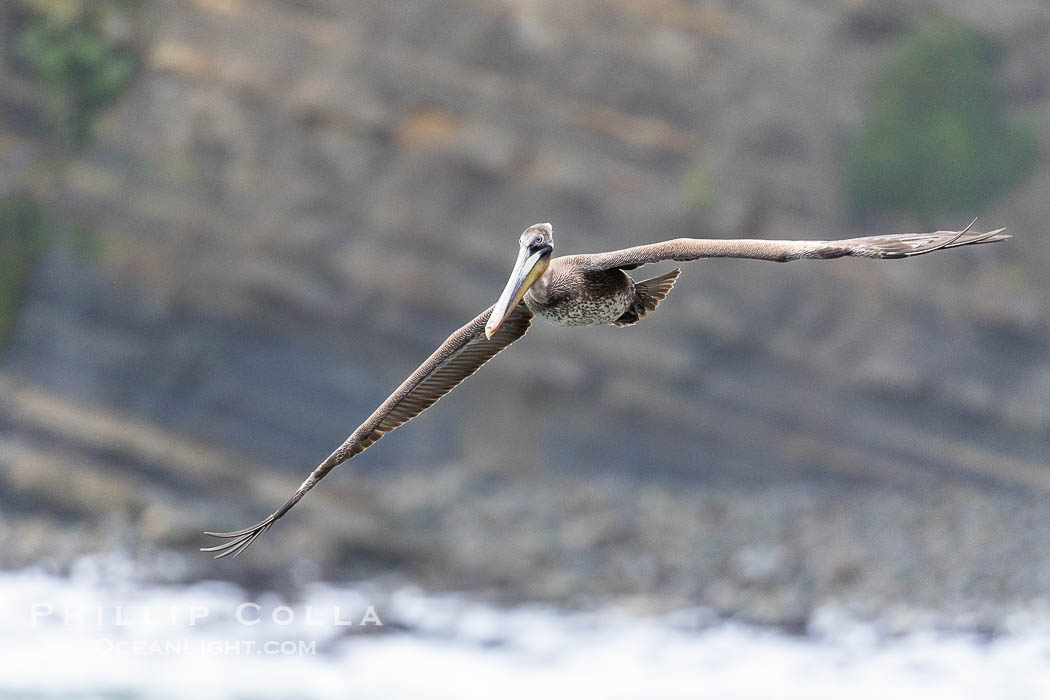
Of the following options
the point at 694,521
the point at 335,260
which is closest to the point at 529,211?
the point at 335,260

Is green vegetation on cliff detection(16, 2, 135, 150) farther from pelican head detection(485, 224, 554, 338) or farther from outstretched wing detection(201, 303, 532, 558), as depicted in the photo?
pelican head detection(485, 224, 554, 338)

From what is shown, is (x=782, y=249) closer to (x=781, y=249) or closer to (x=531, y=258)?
(x=781, y=249)

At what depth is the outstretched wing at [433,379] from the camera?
582 cm

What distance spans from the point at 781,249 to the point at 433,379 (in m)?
2.11

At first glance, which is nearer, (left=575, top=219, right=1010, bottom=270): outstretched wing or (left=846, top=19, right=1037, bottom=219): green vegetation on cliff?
(left=575, top=219, right=1010, bottom=270): outstretched wing

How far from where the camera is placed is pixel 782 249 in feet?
16.1

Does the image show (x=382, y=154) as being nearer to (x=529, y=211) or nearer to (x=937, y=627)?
(x=529, y=211)

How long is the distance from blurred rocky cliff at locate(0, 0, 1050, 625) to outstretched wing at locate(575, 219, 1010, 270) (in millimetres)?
16118

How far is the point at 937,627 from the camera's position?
20234mm

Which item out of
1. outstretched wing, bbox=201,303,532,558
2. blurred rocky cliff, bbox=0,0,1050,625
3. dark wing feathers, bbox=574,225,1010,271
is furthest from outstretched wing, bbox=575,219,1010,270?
blurred rocky cliff, bbox=0,0,1050,625

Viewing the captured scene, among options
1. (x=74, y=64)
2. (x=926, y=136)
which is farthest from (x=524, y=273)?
(x=926, y=136)

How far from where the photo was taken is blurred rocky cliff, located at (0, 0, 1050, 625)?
2139 cm

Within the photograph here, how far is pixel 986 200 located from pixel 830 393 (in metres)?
4.95

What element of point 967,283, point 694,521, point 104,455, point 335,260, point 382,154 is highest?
point 382,154
